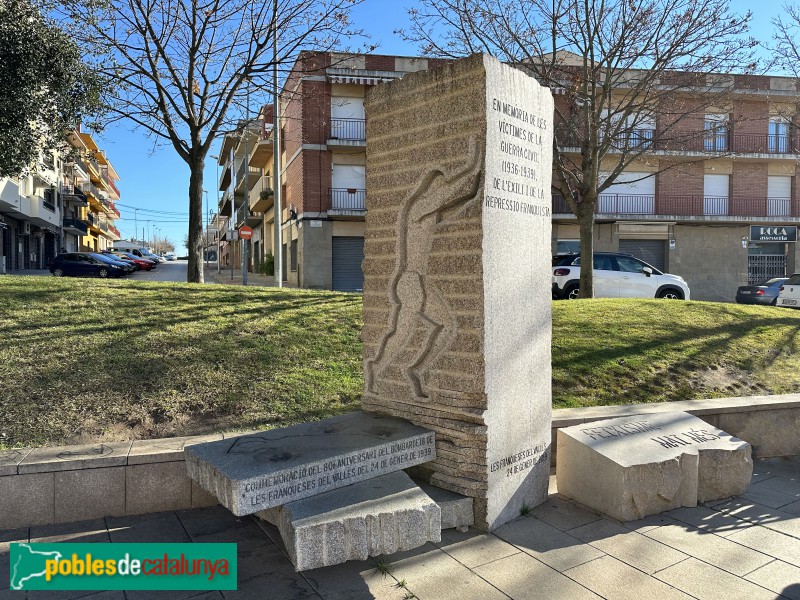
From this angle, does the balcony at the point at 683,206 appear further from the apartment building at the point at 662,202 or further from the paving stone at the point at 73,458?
the paving stone at the point at 73,458

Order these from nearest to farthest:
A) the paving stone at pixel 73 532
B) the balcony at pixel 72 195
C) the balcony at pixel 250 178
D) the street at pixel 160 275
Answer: the paving stone at pixel 73 532 < the street at pixel 160 275 < the balcony at pixel 250 178 < the balcony at pixel 72 195

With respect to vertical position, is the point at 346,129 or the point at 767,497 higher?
the point at 346,129

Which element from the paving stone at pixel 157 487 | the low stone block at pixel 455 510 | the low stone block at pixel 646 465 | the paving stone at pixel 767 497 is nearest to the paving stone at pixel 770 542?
the low stone block at pixel 646 465

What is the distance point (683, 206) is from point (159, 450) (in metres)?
30.6

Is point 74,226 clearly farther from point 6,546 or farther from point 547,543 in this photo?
point 547,543

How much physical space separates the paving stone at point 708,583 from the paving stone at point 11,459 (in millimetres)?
3687

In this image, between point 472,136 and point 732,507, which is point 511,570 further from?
point 472,136

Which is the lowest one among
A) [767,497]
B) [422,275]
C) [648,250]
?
[767,497]

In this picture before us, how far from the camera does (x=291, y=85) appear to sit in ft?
87.2

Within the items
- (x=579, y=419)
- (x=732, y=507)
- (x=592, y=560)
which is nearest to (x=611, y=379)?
(x=579, y=419)

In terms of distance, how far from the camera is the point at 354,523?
2904mm

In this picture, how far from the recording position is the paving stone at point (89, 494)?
365 centimetres

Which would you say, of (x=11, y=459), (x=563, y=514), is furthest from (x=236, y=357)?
(x=563, y=514)

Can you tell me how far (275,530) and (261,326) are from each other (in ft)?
11.4
